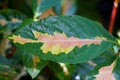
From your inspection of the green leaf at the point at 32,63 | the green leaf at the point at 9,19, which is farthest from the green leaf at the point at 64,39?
the green leaf at the point at 9,19

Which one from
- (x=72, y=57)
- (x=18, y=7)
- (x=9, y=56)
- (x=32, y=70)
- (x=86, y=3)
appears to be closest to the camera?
(x=72, y=57)

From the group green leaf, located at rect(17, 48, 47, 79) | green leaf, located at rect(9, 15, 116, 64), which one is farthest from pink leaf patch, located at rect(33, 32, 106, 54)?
green leaf, located at rect(17, 48, 47, 79)

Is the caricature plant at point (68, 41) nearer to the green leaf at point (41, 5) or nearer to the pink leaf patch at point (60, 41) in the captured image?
the pink leaf patch at point (60, 41)

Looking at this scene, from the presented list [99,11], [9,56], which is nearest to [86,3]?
[99,11]

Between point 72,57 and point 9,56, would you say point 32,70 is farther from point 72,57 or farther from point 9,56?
point 9,56

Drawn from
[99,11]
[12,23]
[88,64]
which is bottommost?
[99,11]

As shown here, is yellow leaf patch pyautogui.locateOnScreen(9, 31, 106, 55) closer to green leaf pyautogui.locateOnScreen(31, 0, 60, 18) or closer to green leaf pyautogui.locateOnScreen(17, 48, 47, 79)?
green leaf pyautogui.locateOnScreen(17, 48, 47, 79)
